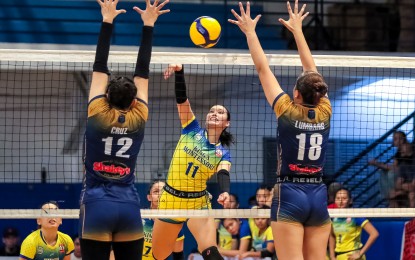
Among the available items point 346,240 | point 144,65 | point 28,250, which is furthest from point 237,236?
point 144,65

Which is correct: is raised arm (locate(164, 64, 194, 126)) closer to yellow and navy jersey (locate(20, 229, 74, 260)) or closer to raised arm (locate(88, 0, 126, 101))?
raised arm (locate(88, 0, 126, 101))

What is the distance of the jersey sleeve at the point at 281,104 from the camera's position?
820 centimetres

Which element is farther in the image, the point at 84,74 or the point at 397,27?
the point at 397,27

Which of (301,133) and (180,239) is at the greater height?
(301,133)

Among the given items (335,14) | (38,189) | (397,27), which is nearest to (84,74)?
(38,189)

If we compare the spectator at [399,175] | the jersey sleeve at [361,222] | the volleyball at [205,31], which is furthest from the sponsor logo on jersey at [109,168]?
the spectator at [399,175]

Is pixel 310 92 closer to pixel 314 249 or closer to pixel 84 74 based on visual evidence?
pixel 314 249

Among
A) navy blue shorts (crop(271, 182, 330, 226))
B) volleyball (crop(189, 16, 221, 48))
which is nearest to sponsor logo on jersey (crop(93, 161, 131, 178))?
navy blue shorts (crop(271, 182, 330, 226))

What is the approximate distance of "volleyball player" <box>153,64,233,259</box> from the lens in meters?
10.3

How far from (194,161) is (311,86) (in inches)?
102

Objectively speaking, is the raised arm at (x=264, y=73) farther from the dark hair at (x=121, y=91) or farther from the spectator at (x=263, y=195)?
the spectator at (x=263, y=195)

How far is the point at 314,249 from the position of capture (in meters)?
8.21

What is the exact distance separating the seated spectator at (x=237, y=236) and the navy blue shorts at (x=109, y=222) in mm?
7197

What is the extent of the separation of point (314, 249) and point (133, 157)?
73.9 inches
